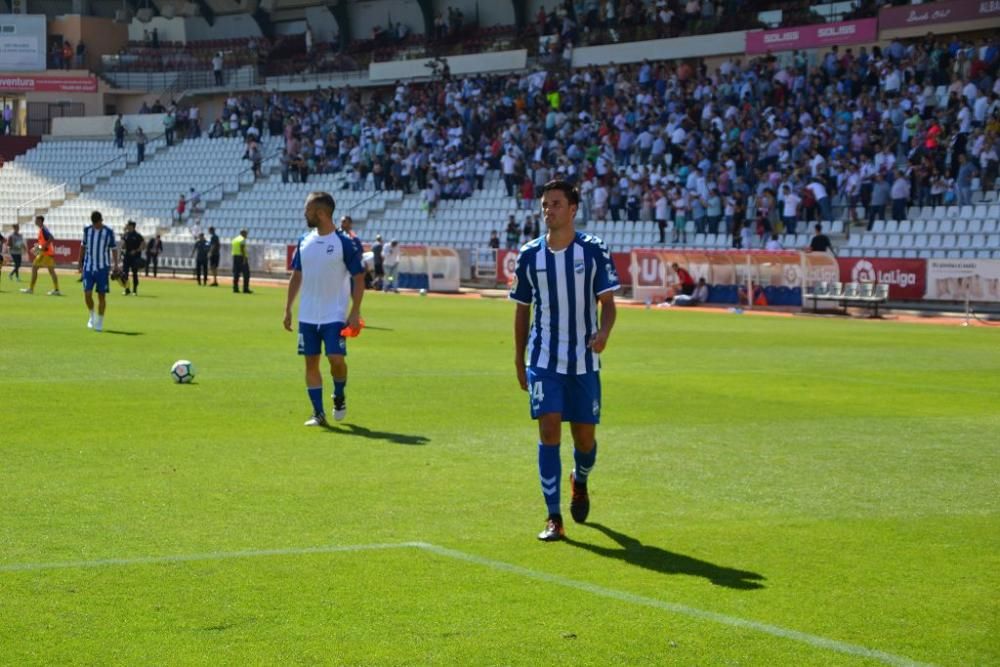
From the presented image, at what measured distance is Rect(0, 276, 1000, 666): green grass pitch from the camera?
22.0 ft

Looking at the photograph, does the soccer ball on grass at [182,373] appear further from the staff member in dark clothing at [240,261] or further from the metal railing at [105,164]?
the metal railing at [105,164]

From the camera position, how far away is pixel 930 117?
41.9 metres

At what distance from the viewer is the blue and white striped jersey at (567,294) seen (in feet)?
30.1

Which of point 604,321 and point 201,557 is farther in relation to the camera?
point 604,321

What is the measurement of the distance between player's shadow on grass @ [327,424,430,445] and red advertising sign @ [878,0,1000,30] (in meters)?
35.8

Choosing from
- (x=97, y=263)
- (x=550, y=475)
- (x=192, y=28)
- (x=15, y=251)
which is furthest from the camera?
(x=192, y=28)

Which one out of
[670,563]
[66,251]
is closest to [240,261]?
[66,251]

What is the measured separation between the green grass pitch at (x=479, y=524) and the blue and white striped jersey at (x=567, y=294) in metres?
1.10

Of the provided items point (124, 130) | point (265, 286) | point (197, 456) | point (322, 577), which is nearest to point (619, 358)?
point (197, 456)

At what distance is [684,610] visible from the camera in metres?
7.25

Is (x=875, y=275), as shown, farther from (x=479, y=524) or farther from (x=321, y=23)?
(x=321, y=23)

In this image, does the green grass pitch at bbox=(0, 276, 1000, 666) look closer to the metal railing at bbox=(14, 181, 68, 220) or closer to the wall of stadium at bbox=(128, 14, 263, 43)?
the metal railing at bbox=(14, 181, 68, 220)

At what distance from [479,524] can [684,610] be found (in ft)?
7.84

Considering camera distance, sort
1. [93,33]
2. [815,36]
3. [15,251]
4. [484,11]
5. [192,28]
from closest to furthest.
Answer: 1. [15,251]
2. [815,36]
3. [484,11]
4. [93,33]
5. [192,28]
